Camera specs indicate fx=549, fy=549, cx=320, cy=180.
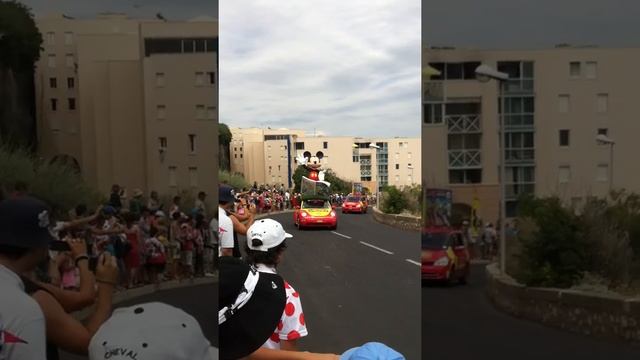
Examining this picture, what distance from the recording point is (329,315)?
229 cm

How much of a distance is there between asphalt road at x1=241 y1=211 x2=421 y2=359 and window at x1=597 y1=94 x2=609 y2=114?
829mm

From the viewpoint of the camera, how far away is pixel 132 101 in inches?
71.8

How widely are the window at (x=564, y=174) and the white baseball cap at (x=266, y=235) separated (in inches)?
40.8

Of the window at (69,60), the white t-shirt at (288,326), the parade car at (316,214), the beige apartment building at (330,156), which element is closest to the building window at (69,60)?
the window at (69,60)

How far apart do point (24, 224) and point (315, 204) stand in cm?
121

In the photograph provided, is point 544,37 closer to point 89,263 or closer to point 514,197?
point 514,197

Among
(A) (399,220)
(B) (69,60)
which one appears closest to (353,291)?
(A) (399,220)

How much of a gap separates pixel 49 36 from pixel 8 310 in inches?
33.3

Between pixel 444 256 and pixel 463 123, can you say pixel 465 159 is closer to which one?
pixel 463 123

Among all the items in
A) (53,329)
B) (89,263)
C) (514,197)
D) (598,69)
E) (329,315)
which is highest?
(598,69)

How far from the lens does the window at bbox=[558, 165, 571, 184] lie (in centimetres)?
193

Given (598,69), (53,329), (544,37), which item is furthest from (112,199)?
(598,69)

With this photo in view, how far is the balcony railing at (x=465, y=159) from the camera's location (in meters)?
1.92

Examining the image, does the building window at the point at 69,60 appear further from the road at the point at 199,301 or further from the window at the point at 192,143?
the road at the point at 199,301
